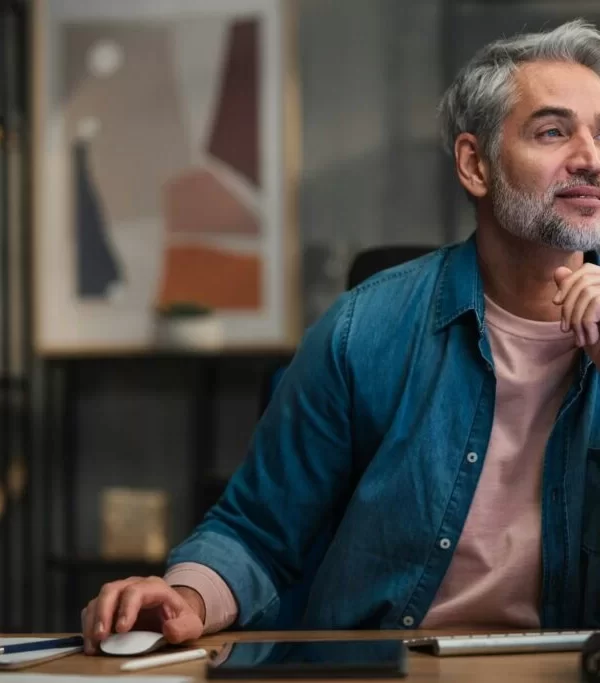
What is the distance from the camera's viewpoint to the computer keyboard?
119 cm

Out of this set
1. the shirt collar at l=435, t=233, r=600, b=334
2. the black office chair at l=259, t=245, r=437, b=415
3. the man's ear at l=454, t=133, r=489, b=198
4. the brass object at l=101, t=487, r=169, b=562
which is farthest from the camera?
the brass object at l=101, t=487, r=169, b=562

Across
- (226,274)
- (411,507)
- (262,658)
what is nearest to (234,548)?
(411,507)

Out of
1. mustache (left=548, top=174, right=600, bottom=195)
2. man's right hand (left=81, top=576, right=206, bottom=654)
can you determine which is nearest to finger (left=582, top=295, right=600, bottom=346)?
mustache (left=548, top=174, right=600, bottom=195)

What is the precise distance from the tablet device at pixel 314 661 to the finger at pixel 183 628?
0.25 ft

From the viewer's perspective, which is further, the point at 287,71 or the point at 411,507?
the point at 287,71

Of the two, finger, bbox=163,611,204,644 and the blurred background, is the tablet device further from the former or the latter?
the blurred background

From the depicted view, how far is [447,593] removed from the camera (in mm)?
1559

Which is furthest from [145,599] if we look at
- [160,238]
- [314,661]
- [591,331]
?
[160,238]

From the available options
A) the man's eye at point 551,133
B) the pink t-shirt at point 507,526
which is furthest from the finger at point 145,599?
the man's eye at point 551,133

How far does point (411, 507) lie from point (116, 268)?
7.98 feet

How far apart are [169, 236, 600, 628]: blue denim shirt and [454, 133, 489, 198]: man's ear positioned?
131 millimetres

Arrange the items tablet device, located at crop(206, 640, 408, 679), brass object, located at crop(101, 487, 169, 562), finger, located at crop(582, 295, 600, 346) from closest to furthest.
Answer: tablet device, located at crop(206, 640, 408, 679)
finger, located at crop(582, 295, 600, 346)
brass object, located at crop(101, 487, 169, 562)

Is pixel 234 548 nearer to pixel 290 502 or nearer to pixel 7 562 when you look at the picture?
pixel 290 502

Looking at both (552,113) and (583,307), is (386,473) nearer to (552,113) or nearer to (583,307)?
(583,307)
